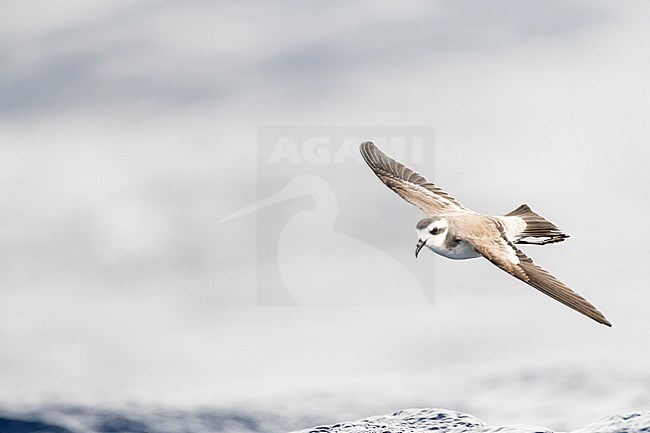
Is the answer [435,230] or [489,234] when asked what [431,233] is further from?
[489,234]

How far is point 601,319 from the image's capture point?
12.9 metres

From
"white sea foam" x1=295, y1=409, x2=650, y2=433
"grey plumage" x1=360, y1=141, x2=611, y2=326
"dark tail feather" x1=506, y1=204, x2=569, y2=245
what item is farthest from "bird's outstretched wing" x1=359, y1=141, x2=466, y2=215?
"white sea foam" x1=295, y1=409, x2=650, y2=433

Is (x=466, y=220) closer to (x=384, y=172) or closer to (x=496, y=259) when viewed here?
(x=496, y=259)

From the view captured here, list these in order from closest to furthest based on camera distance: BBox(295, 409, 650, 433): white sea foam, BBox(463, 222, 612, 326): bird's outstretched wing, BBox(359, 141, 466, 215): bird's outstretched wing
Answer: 1. BBox(463, 222, 612, 326): bird's outstretched wing
2. BBox(359, 141, 466, 215): bird's outstretched wing
3. BBox(295, 409, 650, 433): white sea foam

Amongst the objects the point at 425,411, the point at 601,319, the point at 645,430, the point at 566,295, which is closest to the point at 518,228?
the point at 566,295

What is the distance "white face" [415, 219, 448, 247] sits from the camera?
16.1 m

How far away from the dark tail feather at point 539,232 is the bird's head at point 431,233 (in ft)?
6.54

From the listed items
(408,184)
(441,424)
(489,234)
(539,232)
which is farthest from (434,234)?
(441,424)

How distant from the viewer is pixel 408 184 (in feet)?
66.6

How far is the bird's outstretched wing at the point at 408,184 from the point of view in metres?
19.1

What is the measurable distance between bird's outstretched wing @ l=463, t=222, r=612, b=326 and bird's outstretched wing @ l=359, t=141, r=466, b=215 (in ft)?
7.36

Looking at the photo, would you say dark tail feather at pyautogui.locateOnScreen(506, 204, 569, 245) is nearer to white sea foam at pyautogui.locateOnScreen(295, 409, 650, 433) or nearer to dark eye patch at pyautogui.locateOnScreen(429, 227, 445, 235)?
dark eye patch at pyautogui.locateOnScreen(429, 227, 445, 235)

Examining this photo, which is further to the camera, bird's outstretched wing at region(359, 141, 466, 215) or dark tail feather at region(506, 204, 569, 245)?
bird's outstretched wing at region(359, 141, 466, 215)

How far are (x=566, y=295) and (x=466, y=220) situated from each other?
11.0 feet
